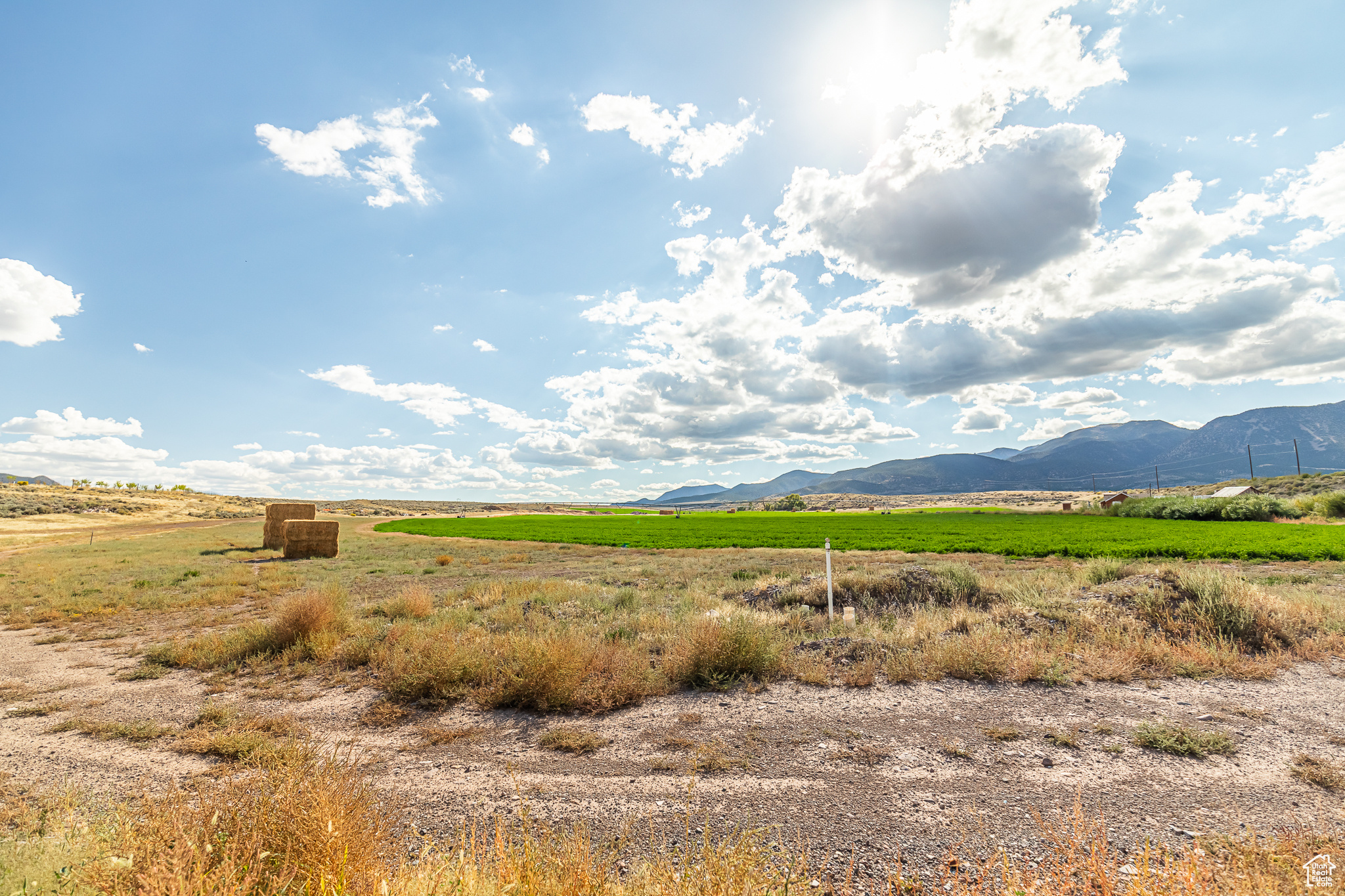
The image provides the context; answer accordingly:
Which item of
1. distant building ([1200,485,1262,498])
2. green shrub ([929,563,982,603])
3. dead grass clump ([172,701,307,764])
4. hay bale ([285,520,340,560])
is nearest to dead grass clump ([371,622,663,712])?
dead grass clump ([172,701,307,764])

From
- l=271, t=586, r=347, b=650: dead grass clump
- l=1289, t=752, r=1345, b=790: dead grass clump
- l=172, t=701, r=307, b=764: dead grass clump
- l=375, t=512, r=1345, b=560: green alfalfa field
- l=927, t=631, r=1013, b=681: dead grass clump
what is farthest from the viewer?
l=375, t=512, r=1345, b=560: green alfalfa field

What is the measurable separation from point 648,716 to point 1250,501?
75926 millimetres

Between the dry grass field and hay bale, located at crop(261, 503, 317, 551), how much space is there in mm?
22932

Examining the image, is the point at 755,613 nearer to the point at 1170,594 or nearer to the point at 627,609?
the point at 627,609

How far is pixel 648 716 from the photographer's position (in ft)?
23.8

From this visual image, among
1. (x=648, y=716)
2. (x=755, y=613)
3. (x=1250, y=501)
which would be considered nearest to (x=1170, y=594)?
(x=755, y=613)

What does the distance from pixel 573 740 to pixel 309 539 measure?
106ft

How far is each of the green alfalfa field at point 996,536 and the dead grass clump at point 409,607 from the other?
51.0ft

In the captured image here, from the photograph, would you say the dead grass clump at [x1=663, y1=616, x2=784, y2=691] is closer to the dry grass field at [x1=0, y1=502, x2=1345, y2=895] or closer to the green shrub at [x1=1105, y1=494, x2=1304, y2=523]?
the dry grass field at [x1=0, y1=502, x2=1345, y2=895]

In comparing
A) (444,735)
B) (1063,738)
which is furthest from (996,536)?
(444,735)

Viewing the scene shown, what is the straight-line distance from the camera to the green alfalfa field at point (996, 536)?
2984cm

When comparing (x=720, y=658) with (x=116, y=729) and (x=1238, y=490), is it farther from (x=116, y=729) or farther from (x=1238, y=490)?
(x=1238, y=490)

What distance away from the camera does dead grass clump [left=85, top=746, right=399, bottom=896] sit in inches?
110

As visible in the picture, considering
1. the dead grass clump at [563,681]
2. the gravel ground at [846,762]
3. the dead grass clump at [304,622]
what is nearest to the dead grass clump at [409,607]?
the dead grass clump at [304,622]
